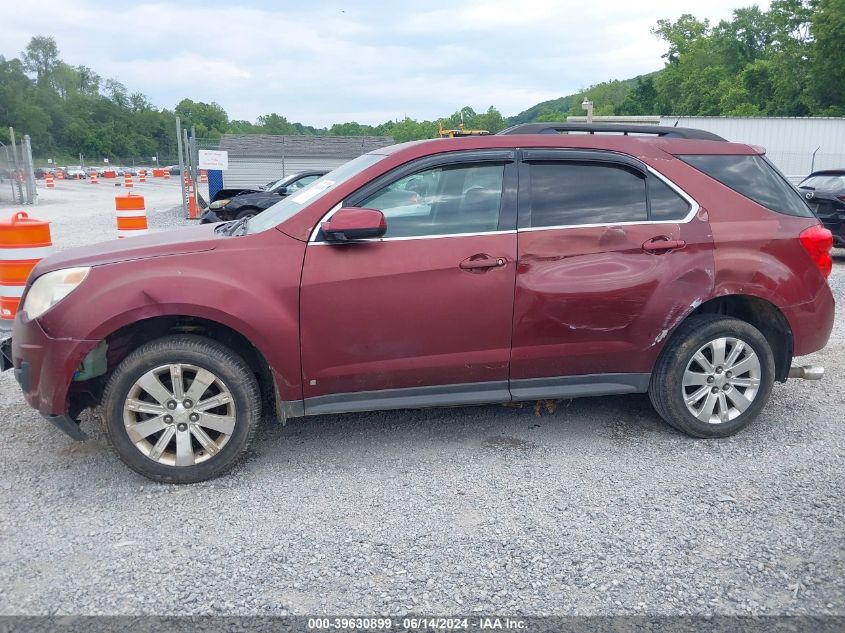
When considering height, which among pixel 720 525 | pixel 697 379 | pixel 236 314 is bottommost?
pixel 720 525

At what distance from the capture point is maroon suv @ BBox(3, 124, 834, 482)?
365cm

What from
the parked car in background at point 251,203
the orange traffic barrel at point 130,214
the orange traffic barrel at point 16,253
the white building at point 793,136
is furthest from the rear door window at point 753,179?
the white building at point 793,136

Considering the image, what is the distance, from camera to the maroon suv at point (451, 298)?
365 cm

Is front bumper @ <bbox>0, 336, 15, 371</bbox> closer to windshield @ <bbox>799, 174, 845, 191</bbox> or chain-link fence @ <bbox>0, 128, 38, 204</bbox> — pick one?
windshield @ <bbox>799, 174, 845, 191</bbox>

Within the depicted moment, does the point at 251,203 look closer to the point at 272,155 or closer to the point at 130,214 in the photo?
the point at 130,214

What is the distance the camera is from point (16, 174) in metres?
23.7

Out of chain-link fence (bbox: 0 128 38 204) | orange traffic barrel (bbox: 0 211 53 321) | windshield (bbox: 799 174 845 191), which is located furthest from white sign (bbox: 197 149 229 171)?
windshield (bbox: 799 174 845 191)

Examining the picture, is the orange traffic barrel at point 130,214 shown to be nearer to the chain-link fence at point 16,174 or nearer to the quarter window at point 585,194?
the quarter window at point 585,194

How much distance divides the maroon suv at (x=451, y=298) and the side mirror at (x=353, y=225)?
0.04 ft

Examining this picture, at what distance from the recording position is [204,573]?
9.75 feet

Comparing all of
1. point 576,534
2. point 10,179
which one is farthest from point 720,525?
point 10,179

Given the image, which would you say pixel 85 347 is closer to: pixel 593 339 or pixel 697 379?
pixel 593 339

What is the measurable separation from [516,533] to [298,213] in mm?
2039

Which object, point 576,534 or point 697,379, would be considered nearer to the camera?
point 576,534
